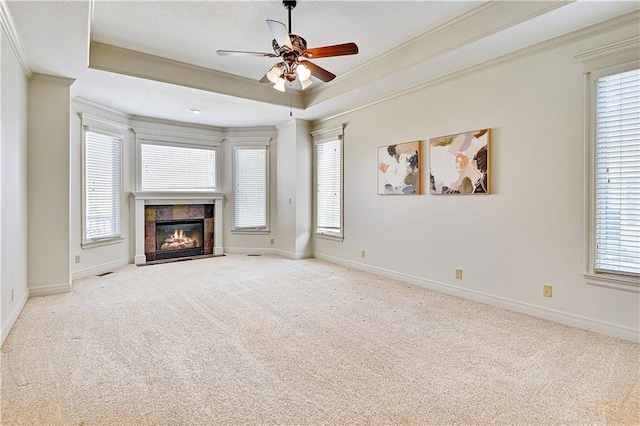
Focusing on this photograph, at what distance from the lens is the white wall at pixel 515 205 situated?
3164 millimetres

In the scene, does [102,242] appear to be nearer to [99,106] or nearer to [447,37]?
[99,106]

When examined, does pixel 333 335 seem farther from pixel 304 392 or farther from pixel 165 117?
pixel 165 117

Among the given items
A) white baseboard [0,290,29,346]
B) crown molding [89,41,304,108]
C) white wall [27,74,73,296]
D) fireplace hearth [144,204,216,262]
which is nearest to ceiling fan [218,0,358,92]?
crown molding [89,41,304,108]

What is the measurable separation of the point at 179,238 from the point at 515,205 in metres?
6.09

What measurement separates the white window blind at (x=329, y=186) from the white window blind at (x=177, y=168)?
2403 mm

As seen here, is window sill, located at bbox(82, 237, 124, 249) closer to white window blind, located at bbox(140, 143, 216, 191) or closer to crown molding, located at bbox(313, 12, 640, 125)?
white window blind, located at bbox(140, 143, 216, 191)

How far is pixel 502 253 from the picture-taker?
12.3 feet

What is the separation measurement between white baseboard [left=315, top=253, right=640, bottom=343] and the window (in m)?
1.42

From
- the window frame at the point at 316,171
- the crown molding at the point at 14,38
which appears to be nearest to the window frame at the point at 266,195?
the window frame at the point at 316,171

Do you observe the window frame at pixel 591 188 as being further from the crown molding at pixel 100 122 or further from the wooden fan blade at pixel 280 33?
the crown molding at pixel 100 122

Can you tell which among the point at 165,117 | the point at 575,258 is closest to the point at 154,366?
the point at 575,258

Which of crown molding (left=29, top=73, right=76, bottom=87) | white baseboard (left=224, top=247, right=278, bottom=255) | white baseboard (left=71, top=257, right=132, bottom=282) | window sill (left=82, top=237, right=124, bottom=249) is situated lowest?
white baseboard (left=71, top=257, right=132, bottom=282)

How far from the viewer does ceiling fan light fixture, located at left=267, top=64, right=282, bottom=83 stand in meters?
3.38

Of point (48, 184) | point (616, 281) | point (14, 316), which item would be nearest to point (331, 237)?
point (616, 281)
